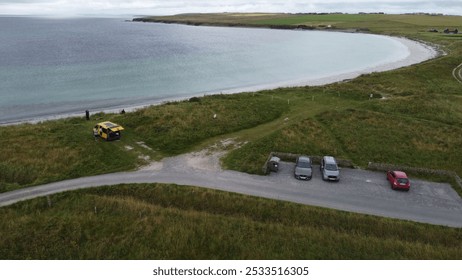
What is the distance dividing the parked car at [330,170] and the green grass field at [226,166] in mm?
4626

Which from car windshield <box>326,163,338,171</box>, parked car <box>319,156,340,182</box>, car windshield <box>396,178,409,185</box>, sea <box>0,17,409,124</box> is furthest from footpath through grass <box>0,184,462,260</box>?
sea <box>0,17,409,124</box>

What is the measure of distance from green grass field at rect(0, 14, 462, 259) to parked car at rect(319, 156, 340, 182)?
15.2ft

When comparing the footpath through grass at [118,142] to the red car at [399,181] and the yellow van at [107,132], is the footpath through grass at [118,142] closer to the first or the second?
the yellow van at [107,132]

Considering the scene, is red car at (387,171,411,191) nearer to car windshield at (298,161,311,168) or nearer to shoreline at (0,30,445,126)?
car windshield at (298,161,311,168)

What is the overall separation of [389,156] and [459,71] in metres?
70.9

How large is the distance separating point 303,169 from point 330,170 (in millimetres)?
2568

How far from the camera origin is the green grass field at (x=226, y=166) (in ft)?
76.1

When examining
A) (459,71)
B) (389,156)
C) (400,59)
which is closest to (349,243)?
(389,156)

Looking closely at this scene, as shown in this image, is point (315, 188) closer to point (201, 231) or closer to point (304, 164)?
point (304, 164)

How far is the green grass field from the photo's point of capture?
23203 millimetres

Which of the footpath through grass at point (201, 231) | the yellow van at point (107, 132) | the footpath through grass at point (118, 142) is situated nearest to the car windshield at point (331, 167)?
the footpath through grass at point (201, 231)

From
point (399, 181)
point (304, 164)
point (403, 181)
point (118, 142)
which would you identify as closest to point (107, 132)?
point (118, 142)

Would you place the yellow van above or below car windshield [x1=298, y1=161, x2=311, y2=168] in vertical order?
above

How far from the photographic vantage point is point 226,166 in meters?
34.4
